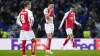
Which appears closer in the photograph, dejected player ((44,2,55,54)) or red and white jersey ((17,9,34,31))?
red and white jersey ((17,9,34,31))

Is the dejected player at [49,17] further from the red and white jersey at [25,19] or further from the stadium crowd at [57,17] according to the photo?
the stadium crowd at [57,17]

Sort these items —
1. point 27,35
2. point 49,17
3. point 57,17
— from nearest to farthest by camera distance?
1. point 27,35
2. point 49,17
3. point 57,17

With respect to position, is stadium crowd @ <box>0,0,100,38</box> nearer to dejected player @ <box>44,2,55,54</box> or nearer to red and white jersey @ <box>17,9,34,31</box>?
dejected player @ <box>44,2,55,54</box>

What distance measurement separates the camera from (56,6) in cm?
3225

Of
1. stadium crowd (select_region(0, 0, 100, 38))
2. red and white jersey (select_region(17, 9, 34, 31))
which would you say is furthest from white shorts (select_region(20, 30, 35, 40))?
stadium crowd (select_region(0, 0, 100, 38))

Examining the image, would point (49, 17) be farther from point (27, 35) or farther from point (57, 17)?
point (57, 17)

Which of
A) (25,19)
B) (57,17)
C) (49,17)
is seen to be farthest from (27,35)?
(57,17)

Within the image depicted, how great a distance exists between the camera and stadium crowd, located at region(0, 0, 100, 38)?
3003 centimetres

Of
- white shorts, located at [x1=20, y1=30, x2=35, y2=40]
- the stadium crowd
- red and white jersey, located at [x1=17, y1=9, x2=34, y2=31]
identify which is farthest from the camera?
the stadium crowd

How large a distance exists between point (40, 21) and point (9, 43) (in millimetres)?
3182

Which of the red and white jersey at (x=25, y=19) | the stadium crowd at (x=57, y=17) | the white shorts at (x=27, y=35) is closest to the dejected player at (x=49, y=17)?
the red and white jersey at (x=25, y=19)

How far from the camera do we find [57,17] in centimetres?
3161

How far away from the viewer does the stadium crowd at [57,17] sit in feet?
98.5

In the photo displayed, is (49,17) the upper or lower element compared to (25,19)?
upper
